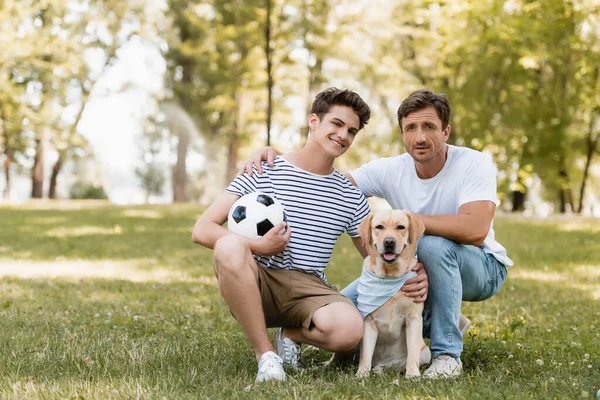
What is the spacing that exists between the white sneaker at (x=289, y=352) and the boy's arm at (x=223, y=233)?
646mm

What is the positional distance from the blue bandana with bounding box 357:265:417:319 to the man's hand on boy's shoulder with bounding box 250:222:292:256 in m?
0.60

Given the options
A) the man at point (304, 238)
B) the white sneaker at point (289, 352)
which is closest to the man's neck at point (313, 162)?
the man at point (304, 238)

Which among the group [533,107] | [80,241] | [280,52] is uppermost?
[280,52]

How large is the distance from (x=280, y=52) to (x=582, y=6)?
1196 cm

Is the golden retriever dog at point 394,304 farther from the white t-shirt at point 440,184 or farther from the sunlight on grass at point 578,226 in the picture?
the sunlight on grass at point 578,226

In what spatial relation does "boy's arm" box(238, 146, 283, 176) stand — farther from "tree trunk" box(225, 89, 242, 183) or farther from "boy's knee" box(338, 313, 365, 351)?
"tree trunk" box(225, 89, 242, 183)

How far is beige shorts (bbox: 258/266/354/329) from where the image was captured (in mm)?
4285

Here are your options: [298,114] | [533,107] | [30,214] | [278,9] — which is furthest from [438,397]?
[298,114]

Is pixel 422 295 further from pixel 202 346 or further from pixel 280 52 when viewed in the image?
pixel 280 52

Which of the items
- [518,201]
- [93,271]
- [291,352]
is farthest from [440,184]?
[518,201]

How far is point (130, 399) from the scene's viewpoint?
3236 millimetres

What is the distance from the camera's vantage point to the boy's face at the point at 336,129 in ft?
14.5

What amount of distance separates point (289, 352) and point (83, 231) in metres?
11.2

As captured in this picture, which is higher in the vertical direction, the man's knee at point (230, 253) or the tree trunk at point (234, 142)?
the tree trunk at point (234, 142)
